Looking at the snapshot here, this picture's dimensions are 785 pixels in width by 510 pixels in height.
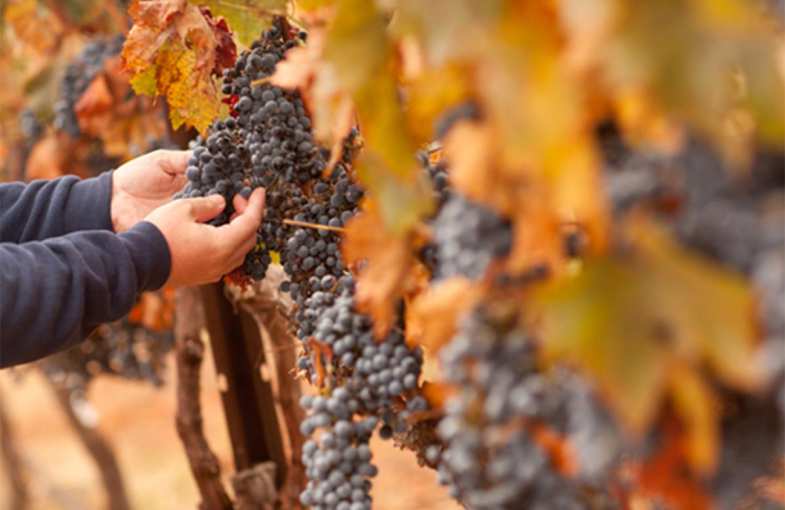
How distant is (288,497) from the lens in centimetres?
205

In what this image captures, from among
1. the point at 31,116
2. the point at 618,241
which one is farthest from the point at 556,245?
the point at 31,116

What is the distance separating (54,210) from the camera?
171cm

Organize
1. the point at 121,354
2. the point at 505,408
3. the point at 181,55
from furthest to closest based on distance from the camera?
1. the point at 121,354
2. the point at 181,55
3. the point at 505,408

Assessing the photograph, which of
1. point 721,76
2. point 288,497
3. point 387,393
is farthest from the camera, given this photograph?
point 288,497

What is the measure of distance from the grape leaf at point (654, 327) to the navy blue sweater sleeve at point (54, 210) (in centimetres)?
114

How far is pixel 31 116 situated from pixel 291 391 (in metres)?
1.46

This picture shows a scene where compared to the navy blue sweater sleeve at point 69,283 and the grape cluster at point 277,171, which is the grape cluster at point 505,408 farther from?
the navy blue sweater sleeve at point 69,283

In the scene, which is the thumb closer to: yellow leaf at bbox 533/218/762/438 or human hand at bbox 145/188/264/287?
human hand at bbox 145/188/264/287

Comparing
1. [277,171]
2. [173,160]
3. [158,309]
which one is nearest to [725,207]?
[277,171]

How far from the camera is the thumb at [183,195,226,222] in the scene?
141cm

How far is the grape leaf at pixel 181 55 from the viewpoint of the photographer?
149 cm

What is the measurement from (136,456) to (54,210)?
13.8 feet

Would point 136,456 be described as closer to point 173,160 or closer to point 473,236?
point 173,160

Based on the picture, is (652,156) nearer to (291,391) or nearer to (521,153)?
(521,153)
